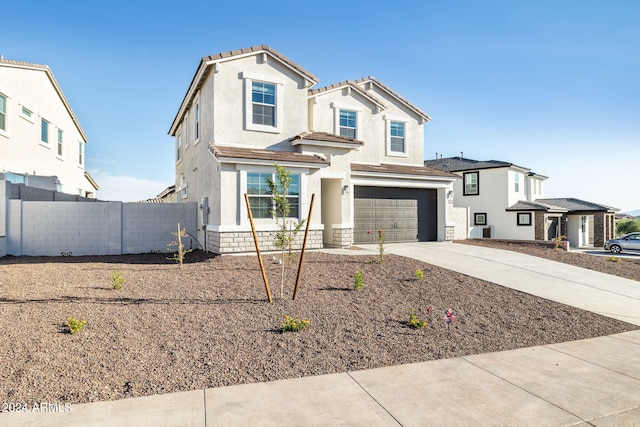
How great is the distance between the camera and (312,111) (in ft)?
54.1

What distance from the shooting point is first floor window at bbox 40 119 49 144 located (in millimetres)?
19328

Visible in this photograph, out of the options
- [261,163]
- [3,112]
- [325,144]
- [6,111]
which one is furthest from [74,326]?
[6,111]

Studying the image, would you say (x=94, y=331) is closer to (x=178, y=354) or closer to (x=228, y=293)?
(x=178, y=354)

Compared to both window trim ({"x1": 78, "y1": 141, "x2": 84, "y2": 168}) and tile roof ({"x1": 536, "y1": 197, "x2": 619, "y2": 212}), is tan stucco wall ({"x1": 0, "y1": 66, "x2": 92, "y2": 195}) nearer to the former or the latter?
window trim ({"x1": 78, "y1": 141, "x2": 84, "y2": 168})

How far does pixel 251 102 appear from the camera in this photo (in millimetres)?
13703

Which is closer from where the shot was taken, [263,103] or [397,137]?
[263,103]

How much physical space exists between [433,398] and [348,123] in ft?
47.8

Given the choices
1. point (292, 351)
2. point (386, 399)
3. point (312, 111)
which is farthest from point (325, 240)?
point (386, 399)

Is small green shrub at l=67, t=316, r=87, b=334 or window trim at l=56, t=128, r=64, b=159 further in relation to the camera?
window trim at l=56, t=128, r=64, b=159

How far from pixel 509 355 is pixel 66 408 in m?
5.78

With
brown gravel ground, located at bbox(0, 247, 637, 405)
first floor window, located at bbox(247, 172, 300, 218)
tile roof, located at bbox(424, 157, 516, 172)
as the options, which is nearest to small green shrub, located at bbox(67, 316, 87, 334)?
brown gravel ground, located at bbox(0, 247, 637, 405)

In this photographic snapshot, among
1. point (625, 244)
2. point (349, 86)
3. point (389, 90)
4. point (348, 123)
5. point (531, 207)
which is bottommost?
point (625, 244)

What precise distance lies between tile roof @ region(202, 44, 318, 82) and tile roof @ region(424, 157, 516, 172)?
793 inches

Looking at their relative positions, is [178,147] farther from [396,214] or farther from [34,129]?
[396,214]
